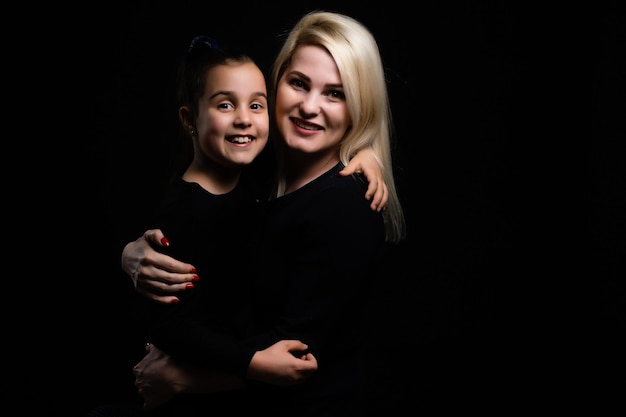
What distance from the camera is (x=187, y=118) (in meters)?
2.38

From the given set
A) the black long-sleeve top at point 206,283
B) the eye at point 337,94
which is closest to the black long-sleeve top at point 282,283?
the black long-sleeve top at point 206,283

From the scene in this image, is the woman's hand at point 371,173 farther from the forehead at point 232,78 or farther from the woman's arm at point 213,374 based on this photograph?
the woman's arm at point 213,374

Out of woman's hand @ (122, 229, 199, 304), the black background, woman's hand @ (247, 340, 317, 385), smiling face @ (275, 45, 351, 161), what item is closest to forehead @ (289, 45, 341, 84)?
smiling face @ (275, 45, 351, 161)

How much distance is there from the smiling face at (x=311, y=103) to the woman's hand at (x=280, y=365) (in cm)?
67

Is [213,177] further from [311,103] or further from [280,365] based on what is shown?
[280,365]

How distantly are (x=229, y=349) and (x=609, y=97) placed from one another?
229 centimetres

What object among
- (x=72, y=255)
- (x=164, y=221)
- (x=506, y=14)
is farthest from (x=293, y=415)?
(x=506, y=14)

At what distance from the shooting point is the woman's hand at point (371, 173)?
7.65 feet

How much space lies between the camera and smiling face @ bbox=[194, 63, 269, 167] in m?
2.24

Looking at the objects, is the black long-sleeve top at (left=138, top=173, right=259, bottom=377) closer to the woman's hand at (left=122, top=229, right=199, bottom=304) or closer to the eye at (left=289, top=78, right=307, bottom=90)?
the woman's hand at (left=122, top=229, right=199, bottom=304)

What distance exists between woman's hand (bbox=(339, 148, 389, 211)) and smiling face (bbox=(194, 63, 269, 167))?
12.6 inches

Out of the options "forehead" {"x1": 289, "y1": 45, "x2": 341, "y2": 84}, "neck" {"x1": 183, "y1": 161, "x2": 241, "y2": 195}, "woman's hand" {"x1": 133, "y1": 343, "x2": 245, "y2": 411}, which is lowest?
"woman's hand" {"x1": 133, "y1": 343, "x2": 245, "y2": 411}

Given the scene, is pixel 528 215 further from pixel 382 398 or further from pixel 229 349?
pixel 229 349

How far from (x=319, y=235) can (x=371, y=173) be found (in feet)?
1.04
